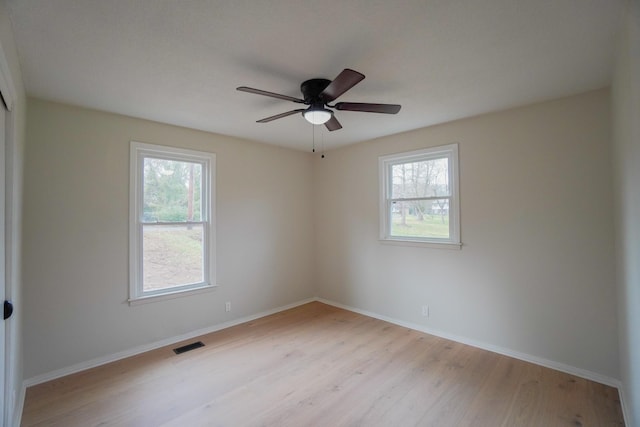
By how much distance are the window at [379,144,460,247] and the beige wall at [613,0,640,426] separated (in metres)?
1.43

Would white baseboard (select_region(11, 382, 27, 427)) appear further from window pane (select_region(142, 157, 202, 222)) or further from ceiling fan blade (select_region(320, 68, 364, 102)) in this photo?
ceiling fan blade (select_region(320, 68, 364, 102))

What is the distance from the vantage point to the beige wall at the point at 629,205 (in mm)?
1491

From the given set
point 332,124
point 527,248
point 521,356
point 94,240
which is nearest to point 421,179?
point 527,248

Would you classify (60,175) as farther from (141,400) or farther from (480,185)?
(480,185)

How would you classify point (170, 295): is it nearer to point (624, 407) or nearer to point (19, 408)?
point (19, 408)

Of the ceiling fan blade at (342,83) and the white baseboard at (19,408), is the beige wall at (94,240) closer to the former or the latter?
the white baseboard at (19,408)

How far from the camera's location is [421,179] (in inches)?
152

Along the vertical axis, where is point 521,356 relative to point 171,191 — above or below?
below

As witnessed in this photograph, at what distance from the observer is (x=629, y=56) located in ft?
5.05

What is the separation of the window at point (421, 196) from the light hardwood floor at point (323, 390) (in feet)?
4.44

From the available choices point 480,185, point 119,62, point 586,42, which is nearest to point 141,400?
point 119,62

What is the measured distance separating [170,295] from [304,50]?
3056 mm

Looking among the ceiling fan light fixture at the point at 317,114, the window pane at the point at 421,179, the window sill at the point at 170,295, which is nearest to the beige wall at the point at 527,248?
the window pane at the point at 421,179

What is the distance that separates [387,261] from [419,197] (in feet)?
3.29
